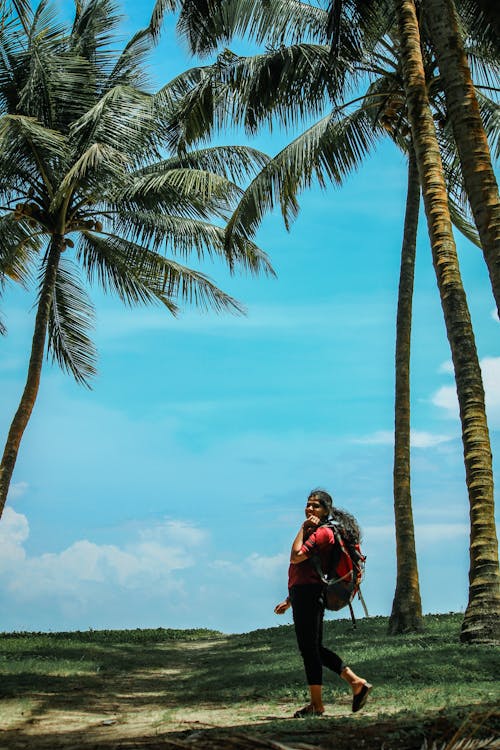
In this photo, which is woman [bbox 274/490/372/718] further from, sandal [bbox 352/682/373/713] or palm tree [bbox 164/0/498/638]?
palm tree [bbox 164/0/498/638]

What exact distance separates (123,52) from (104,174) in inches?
156

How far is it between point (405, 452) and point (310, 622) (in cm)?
791

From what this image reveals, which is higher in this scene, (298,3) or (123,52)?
(123,52)

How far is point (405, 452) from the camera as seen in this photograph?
14078 millimetres

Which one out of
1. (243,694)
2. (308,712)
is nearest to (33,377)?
(243,694)

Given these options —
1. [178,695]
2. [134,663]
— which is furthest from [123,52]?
[178,695]

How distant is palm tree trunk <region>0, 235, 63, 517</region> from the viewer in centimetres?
1688

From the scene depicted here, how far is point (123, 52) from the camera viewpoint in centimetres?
1952

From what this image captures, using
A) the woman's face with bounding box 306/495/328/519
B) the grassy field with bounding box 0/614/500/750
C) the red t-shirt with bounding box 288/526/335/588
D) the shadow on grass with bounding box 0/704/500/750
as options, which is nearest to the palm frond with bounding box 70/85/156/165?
the grassy field with bounding box 0/614/500/750

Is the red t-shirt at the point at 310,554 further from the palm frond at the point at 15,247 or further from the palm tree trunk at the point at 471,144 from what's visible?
the palm frond at the point at 15,247

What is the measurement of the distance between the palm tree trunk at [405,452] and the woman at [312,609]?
6.60 m

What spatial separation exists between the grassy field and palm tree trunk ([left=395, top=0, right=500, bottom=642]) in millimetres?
643

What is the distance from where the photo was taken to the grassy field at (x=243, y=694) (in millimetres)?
4637

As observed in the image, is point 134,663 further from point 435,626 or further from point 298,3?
point 298,3
